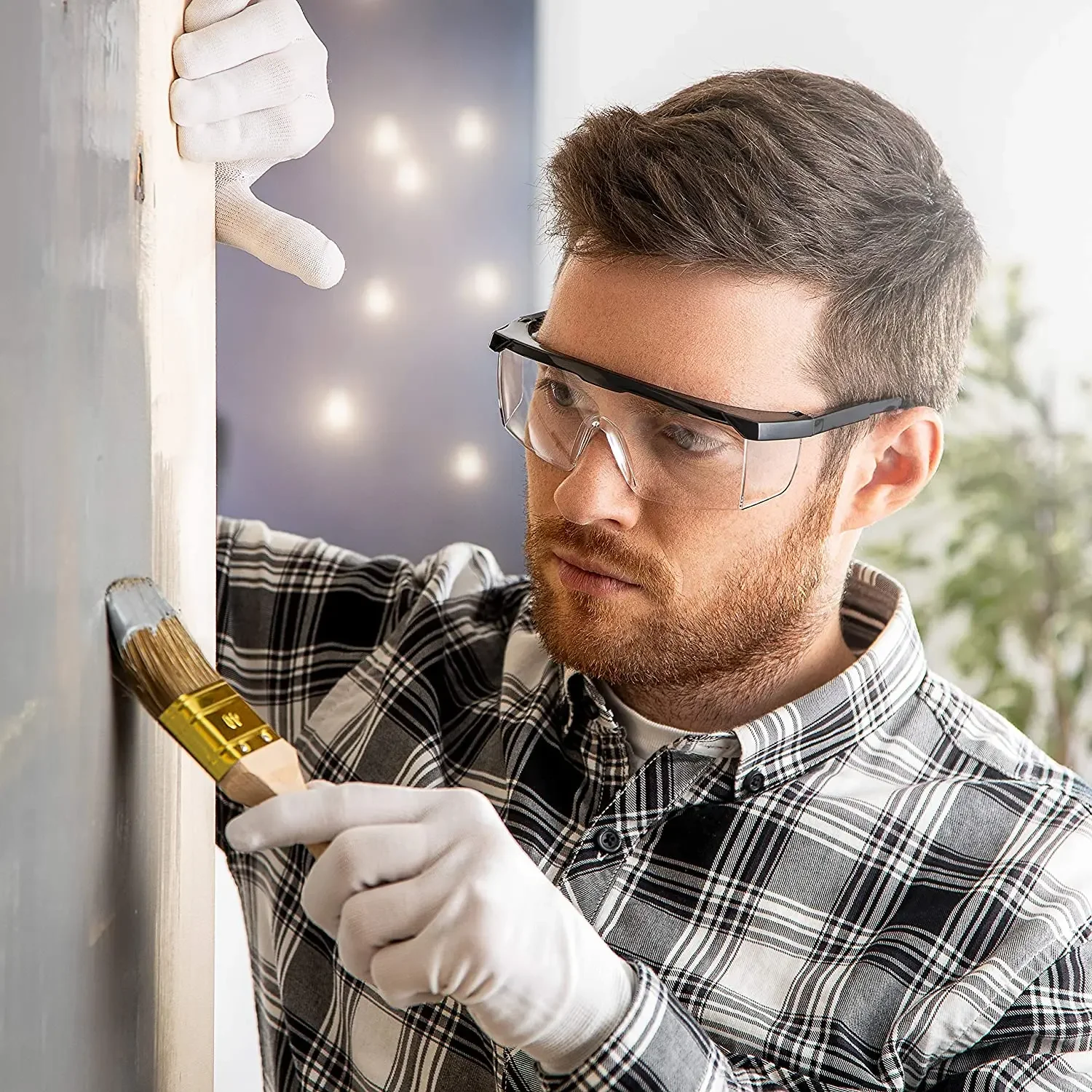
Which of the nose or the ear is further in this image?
the ear

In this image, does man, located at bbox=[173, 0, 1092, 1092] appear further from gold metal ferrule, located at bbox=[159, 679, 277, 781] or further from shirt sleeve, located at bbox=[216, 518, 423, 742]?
gold metal ferrule, located at bbox=[159, 679, 277, 781]

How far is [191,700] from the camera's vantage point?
63cm

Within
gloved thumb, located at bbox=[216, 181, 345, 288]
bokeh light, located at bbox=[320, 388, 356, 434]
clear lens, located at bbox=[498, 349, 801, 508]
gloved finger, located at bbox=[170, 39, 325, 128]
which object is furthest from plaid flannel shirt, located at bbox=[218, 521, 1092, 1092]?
bokeh light, located at bbox=[320, 388, 356, 434]

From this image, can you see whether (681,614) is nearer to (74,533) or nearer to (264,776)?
(264,776)

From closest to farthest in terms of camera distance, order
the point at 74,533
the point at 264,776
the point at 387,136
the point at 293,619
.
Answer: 1. the point at 74,533
2. the point at 264,776
3. the point at 293,619
4. the point at 387,136

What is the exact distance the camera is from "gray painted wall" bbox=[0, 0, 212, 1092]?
50 centimetres

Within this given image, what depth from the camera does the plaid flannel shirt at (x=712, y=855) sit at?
100 cm

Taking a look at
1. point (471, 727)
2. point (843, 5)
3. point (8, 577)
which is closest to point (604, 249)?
point (471, 727)

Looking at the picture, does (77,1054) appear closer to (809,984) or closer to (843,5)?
(809,984)

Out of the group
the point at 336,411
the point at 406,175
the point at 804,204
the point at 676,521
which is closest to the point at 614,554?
the point at 676,521

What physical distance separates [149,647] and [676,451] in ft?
2.04

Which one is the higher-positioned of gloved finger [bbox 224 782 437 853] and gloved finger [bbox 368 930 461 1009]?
gloved finger [bbox 224 782 437 853]

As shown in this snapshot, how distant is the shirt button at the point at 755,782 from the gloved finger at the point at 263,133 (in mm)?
704

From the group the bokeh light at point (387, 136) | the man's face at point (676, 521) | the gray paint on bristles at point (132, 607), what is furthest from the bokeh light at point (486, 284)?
the gray paint on bristles at point (132, 607)
